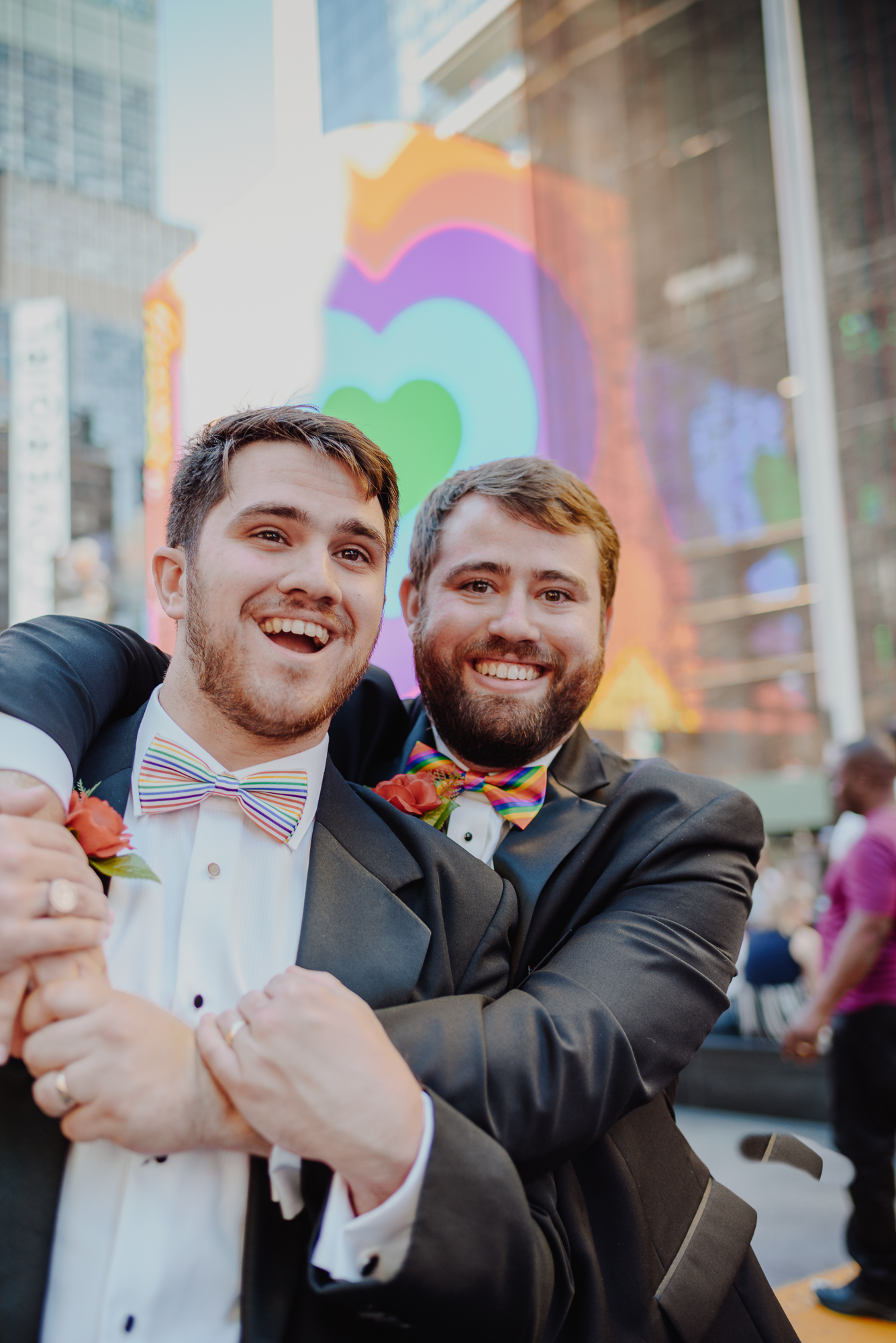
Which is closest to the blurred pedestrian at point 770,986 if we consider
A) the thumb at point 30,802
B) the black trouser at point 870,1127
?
the black trouser at point 870,1127

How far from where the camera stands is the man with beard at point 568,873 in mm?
1285

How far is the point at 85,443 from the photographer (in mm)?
14812

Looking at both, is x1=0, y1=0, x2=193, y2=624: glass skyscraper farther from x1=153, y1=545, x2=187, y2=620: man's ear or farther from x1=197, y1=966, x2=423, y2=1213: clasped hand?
x1=197, y1=966, x2=423, y2=1213: clasped hand

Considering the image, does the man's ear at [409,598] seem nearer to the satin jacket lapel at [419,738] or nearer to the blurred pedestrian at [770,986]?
the satin jacket lapel at [419,738]

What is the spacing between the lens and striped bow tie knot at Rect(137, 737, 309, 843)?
1.39m

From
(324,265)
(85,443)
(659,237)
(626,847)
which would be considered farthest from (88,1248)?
(659,237)

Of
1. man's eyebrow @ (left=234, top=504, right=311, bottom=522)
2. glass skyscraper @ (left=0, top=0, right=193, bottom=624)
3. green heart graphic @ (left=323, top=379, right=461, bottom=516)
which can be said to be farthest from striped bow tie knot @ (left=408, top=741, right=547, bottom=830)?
glass skyscraper @ (left=0, top=0, right=193, bottom=624)

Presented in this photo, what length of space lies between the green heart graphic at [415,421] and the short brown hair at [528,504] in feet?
16.0

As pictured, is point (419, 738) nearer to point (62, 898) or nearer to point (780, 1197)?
point (62, 898)

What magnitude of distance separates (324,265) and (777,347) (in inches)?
625

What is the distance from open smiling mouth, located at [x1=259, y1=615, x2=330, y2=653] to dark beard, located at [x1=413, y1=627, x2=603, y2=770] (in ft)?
1.37

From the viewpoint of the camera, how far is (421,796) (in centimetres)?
165

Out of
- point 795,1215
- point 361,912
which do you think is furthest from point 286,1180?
point 795,1215

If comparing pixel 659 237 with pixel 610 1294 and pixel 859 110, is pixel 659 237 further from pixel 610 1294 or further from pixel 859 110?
pixel 610 1294
